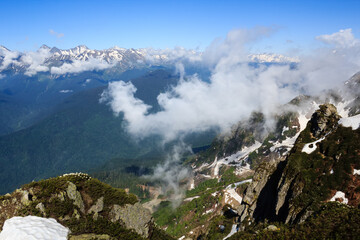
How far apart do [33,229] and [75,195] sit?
37.7 feet

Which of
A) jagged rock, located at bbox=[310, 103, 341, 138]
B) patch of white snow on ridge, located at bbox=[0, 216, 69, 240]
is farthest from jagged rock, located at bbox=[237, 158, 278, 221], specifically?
patch of white snow on ridge, located at bbox=[0, 216, 69, 240]

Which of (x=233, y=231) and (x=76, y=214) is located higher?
(x=76, y=214)

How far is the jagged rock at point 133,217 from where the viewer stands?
43.4m

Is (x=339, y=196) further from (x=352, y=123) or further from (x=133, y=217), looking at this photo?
(x=133, y=217)

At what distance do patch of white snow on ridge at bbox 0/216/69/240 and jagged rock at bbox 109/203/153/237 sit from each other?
10342mm

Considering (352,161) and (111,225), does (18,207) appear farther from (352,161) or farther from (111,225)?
(352,161)

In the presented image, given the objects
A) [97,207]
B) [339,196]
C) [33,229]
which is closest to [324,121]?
[339,196]

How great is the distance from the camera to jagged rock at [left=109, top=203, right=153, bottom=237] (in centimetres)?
4338

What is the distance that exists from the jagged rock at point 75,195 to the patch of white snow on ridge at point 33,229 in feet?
20.3

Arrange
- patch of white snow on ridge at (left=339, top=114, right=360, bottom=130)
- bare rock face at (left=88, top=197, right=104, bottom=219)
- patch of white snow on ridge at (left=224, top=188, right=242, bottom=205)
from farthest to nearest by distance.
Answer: patch of white snow on ridge at (left=224, top=188, right=242, bottom=205) → patch of white snow on ridge at (left=339, top=114, right=360, bottom=130) → bare rock face at (left=88, top=197, right=104, bottom=219)

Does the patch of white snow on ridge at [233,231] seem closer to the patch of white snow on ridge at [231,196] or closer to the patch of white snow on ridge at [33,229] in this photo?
the patch of white snow on ridge at [231,196]

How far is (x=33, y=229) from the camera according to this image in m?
31.0

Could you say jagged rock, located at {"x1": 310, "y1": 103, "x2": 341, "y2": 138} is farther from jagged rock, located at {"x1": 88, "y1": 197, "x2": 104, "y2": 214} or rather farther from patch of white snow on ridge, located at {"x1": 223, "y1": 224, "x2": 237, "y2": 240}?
jagged rock, located at {"x1": 88, "y1": 197, "x2": 104, "y2": 214}

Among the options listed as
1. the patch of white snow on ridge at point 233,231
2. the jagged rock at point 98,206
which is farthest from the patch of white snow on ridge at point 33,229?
the patch of white snow on ridge at point 233,231
